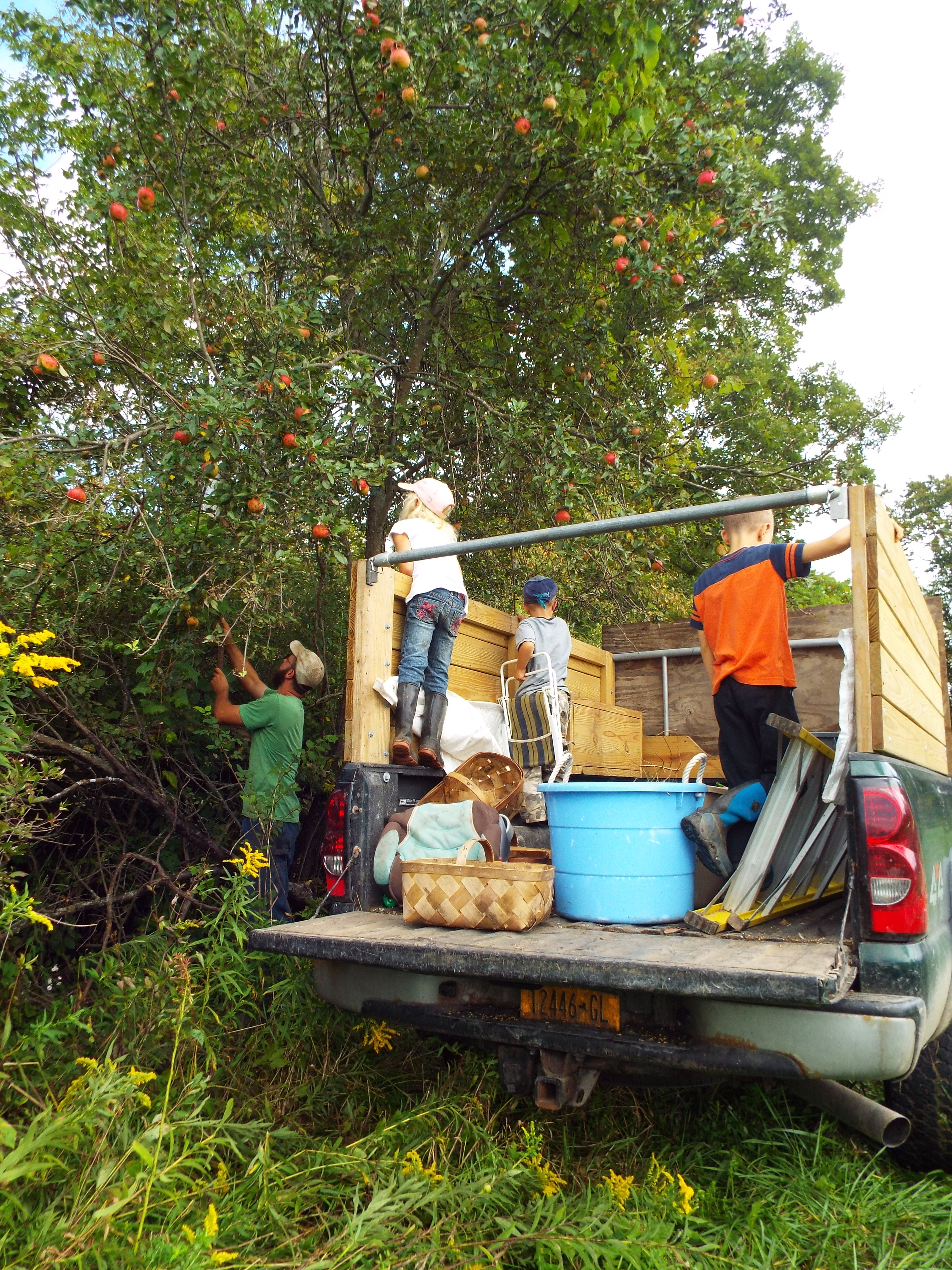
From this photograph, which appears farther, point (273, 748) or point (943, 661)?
point (273, 748)

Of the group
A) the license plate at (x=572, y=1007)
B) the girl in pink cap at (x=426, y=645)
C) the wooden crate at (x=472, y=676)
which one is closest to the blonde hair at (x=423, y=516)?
the girl in pink cap at (x=426, y=645)

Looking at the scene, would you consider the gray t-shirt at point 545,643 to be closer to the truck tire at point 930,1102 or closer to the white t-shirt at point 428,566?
the white t-shirt at point 428,566

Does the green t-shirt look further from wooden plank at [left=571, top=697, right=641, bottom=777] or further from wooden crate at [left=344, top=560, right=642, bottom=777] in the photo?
wooden plank at [left=571, top=697, right=641, bottom=777]

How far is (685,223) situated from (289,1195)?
19.4 ft

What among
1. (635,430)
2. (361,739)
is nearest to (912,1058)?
(361,739)

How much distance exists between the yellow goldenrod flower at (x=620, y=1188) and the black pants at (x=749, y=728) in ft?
5.74

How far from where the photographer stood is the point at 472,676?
200 inches

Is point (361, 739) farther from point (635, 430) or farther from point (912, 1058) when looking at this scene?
point (635, 430)

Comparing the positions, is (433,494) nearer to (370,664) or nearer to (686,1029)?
(370,664)

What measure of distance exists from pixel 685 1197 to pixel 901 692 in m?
1.73

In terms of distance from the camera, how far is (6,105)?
6.29m

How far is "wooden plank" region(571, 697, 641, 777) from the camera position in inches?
214

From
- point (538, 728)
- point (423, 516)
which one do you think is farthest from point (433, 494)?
point (538, 728)

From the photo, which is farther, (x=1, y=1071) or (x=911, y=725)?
(x=911, y=725)
